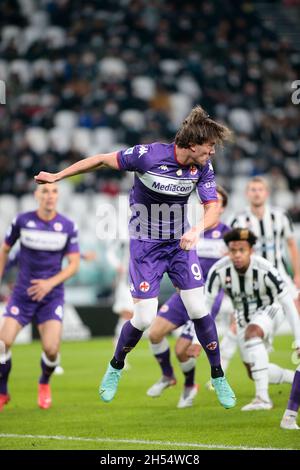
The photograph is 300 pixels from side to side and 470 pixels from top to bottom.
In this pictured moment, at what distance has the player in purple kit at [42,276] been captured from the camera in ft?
32.8

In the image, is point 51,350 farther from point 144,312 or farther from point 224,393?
point 224,393

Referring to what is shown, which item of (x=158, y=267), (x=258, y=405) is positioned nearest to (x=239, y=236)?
(x=158, y=267)

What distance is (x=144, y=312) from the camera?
7.99 m

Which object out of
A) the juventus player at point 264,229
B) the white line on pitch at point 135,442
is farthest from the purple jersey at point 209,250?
the white line on pitch at point 135,442

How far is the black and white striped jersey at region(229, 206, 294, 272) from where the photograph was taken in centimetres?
1141

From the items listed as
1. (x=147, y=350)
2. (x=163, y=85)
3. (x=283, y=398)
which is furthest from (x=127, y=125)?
(x=283, y=398)

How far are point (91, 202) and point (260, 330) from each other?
1103 centimetres

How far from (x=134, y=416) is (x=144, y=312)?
67.9 inches

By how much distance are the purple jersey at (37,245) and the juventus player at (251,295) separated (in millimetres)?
1722

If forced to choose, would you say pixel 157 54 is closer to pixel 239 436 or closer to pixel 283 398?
pixel 283 398

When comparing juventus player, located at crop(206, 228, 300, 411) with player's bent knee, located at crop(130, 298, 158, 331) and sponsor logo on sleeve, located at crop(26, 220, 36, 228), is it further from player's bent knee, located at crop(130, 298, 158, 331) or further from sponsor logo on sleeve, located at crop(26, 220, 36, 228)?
sponsor logo on sleeve, located at crop(26, 220, 36, 228)

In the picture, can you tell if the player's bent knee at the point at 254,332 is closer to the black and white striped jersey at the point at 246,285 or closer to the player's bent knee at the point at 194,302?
the black and white striped jersey at the point at 246,285

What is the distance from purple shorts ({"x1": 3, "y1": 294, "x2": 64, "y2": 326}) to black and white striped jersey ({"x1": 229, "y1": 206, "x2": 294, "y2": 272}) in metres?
2.45

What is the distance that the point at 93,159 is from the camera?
7703 mm
